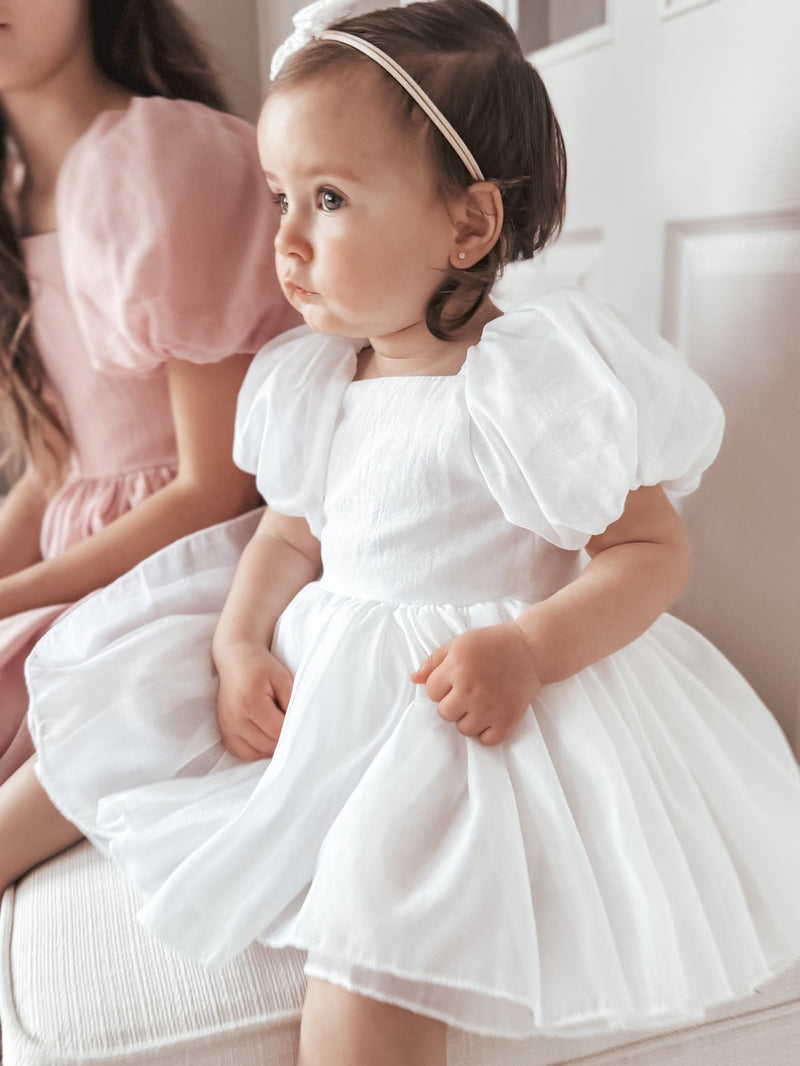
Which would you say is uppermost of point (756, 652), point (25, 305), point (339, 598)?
point (25, 305)

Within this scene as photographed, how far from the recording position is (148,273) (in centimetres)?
95

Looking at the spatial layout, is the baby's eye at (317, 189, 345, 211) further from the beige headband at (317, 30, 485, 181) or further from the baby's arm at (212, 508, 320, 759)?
the baby's arm at (212, 508, 320, 759)

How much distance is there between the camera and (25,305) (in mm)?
1100

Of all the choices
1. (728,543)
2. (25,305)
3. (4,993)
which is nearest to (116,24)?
(25,305)

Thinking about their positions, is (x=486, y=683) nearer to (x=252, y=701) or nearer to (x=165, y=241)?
(x=252, y=701)

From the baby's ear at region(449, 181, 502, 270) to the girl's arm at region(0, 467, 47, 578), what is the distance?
597mm

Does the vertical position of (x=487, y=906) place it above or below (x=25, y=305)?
below

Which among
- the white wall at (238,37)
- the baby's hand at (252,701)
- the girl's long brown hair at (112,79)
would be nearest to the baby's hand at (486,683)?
the baby's hand at (252,701)

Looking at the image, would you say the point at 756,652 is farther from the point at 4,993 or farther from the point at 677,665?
the point at 4,993

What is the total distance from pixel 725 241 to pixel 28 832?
73cm

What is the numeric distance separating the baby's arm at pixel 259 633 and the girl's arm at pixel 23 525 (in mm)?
322

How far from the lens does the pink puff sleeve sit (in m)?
0.95

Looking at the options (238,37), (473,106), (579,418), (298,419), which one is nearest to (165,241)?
(298,419)

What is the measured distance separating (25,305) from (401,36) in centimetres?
54
